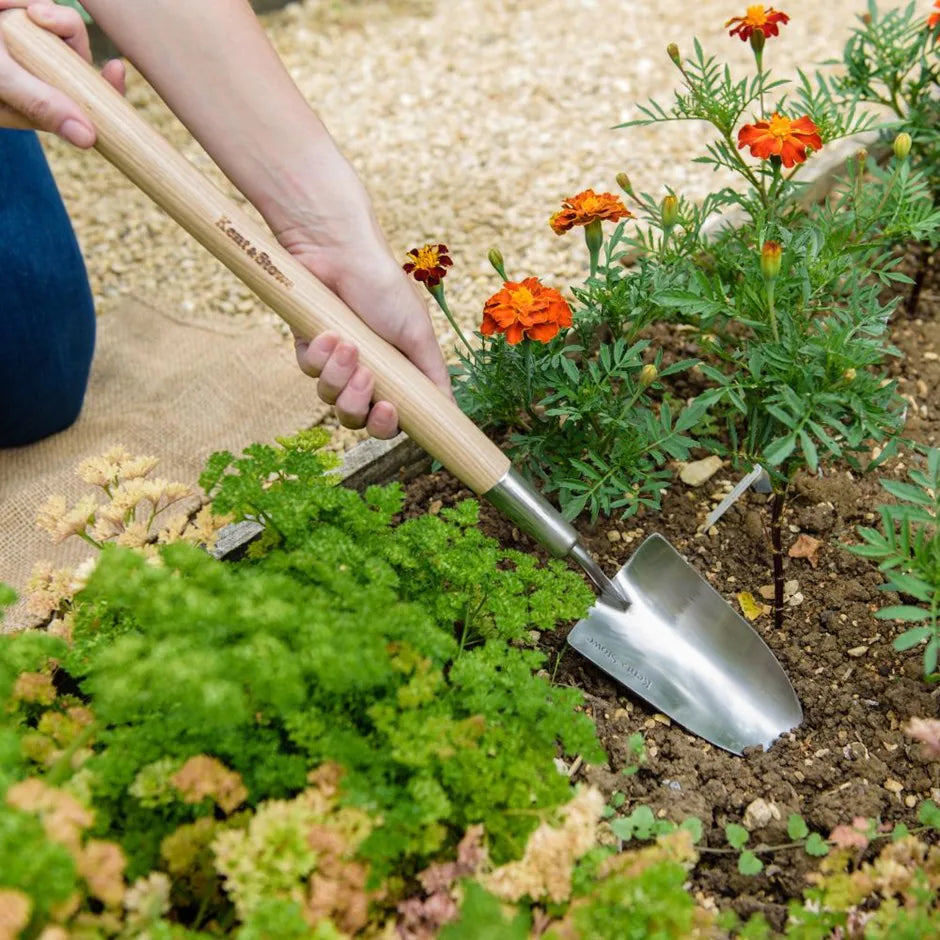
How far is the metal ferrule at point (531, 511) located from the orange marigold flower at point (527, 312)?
0.22m

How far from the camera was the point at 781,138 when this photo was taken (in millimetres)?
1638

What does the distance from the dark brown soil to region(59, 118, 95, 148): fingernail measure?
90 cm

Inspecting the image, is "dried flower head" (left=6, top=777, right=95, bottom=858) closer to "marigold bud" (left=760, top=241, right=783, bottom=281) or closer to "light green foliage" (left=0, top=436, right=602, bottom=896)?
"light green foliage" (left=0, top=436, right=602, bottom=896)

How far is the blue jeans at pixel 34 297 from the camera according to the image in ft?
7.30

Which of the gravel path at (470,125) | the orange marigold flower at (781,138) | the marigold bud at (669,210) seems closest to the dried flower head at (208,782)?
the marigold bud at (669,210)

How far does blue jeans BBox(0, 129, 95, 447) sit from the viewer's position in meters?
2.23

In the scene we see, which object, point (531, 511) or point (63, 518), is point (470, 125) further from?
point (63, 518)

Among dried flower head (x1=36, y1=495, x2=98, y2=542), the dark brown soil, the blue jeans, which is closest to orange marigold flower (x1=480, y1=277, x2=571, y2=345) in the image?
the dark brown soil

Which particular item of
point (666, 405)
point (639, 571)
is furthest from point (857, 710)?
point (666, 405)

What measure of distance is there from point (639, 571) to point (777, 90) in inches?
85.6

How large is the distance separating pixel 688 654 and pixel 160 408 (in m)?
1.44

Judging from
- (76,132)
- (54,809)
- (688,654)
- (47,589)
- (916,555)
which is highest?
(76,132)

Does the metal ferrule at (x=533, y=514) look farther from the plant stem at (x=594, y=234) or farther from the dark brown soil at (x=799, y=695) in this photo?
the plant stem at (x=594, y=234)

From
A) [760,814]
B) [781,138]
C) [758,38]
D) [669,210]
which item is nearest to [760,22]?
[758,38]
